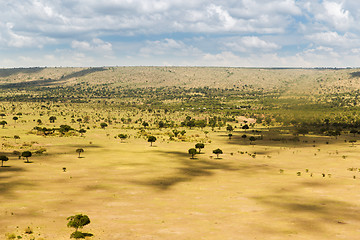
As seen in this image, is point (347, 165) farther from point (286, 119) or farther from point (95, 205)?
point (286, 119)

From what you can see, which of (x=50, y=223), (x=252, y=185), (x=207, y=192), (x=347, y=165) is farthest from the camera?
(x=347, y=165)

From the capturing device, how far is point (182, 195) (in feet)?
179

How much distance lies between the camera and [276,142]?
130 metres

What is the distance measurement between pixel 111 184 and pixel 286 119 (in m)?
161

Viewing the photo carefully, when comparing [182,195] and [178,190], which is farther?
[178,190]

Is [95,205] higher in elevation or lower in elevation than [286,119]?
lower

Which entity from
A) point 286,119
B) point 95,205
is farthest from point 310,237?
point 286,119

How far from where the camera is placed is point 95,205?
1829 inches

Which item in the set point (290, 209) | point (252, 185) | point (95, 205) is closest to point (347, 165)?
point (252, 185)

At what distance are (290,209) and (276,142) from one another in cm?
8773

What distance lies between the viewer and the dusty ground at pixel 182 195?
36.4 m

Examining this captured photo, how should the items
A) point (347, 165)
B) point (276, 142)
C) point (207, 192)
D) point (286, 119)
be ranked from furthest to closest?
point (286, 119) → point (276, 142) → point (347, 165) → point (207, 192)

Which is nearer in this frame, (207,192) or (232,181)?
(207,192)

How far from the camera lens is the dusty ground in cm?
3641
